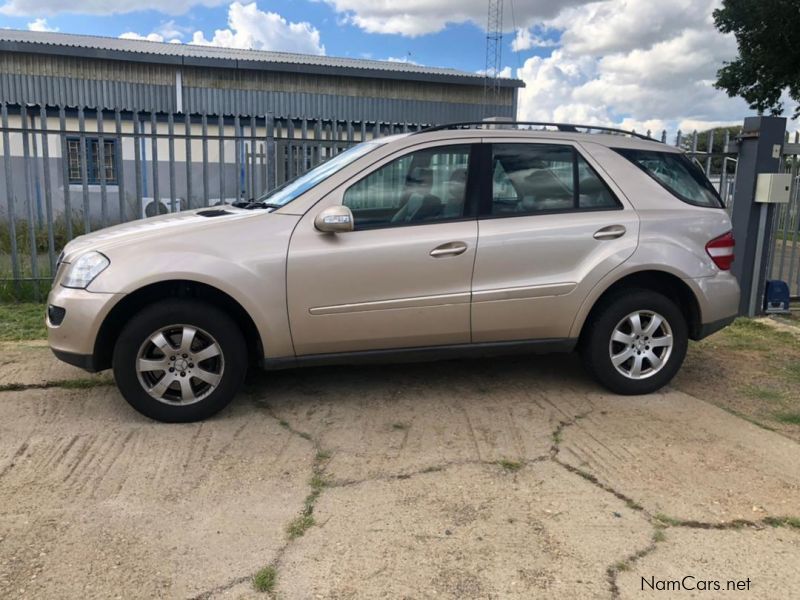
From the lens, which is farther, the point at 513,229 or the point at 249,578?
the point at 513,229

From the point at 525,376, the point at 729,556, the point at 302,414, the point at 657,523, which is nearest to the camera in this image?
the point at 729,556

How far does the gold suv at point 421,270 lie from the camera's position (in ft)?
12.8

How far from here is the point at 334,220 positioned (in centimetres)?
393

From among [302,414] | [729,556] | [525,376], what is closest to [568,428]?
[525,376]

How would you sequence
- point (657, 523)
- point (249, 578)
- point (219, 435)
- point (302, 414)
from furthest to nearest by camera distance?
point (302, 414) < point (219, 435) < point (657, 523) < point (249, 578)

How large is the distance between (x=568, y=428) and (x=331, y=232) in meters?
1.92

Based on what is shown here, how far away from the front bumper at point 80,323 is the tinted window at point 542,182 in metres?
2.51

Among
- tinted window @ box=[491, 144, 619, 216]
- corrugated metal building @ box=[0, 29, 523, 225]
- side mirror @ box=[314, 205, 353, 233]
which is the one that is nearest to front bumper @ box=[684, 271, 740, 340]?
tinted window @ box=[491, 144, 619, 216]

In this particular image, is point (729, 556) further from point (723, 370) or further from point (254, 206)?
point (254, 206)

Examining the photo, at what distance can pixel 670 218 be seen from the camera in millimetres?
4551

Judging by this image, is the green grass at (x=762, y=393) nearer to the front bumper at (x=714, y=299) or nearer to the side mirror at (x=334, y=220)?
the front bumper at (x=714, y=299)

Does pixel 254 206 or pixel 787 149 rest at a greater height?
pixel 787 149

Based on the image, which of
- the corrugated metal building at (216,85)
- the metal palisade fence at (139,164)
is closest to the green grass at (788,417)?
the metal palisade fence at (139,164)

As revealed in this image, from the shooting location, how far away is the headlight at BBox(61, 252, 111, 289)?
386 centimetres
